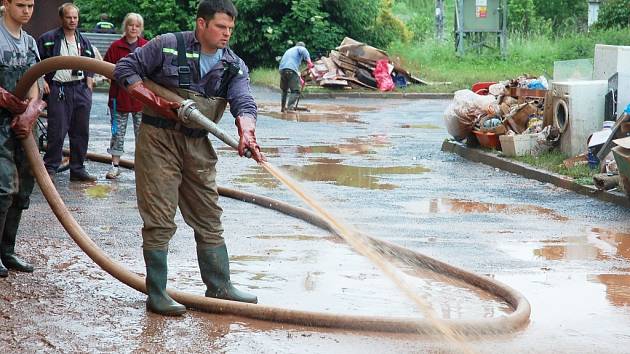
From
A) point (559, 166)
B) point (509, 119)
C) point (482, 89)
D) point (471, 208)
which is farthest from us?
point (482, 89)

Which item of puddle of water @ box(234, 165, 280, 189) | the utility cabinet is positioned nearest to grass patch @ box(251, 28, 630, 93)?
the utility cabinet

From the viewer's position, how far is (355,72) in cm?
3297

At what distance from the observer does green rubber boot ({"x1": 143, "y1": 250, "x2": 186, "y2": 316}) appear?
6.66 meters

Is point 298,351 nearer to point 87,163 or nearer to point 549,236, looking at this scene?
point 549,236

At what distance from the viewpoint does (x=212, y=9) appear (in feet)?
21.7

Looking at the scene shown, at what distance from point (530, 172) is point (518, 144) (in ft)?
4.01

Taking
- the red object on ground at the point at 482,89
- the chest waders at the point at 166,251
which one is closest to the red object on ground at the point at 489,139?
the red object on ground at the point at 482,89

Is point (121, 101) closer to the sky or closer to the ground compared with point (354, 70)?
closer to the sky

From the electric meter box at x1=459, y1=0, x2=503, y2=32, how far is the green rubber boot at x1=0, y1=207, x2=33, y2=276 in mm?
32795

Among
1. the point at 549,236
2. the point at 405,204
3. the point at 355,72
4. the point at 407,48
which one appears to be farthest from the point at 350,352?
the point at 407,48

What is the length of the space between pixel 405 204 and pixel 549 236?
2.07 metres

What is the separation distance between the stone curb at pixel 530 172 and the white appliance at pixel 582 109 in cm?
76

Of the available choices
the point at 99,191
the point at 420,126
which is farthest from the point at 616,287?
the point at 420,126

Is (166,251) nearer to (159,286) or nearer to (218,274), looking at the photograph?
(159,286)
